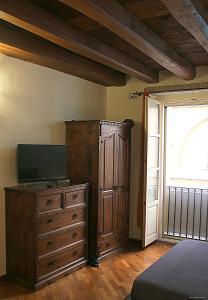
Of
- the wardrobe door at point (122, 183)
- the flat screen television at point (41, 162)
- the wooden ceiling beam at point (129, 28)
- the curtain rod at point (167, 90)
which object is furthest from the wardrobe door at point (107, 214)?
the wooden ceiling beam at point (129, 28)

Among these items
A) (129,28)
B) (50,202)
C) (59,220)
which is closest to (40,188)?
(50,202)

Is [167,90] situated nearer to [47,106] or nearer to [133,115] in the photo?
[133,115]

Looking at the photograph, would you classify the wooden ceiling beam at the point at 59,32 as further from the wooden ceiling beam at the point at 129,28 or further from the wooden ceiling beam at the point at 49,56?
the wooden ceiling beam at the point at 129,28

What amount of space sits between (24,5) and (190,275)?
230 cm

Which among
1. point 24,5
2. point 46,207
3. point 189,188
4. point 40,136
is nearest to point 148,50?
point 24,5

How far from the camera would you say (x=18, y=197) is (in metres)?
3.12

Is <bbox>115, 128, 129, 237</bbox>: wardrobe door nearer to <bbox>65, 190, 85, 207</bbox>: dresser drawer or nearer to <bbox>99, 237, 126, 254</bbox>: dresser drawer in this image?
<bbox>99, 237, 126, 254</bbox>: dresser drawer

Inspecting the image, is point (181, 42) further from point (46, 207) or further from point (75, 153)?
point (46, 207)

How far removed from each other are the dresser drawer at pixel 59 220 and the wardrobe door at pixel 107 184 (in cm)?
31

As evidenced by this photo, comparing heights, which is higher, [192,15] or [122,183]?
[192,15]

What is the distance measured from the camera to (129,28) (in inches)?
93.6

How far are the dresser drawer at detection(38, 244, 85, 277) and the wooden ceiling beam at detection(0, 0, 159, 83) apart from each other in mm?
2177

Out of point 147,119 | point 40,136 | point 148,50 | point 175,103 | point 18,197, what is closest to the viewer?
point 148,50

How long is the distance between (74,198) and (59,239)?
492mm
